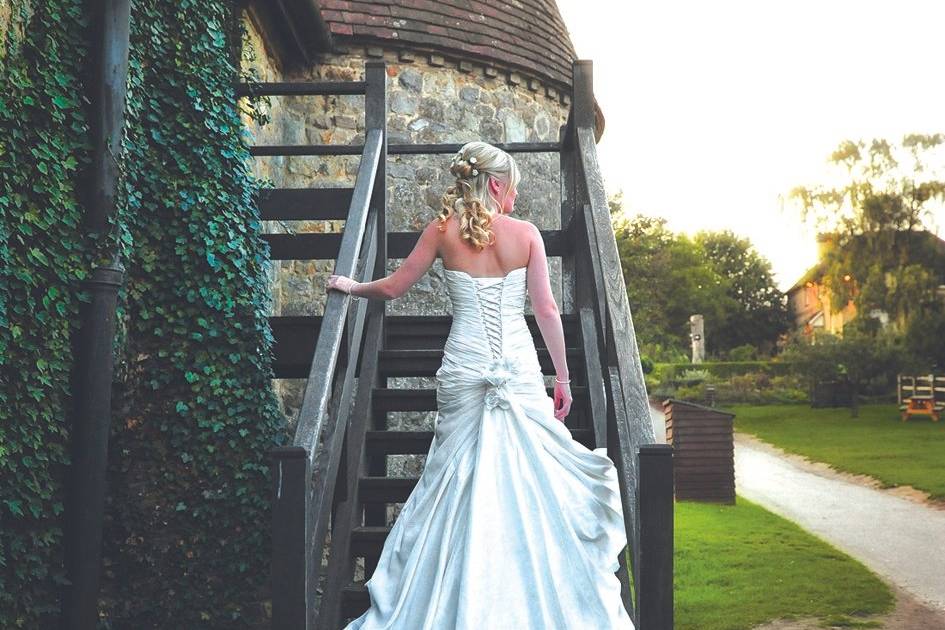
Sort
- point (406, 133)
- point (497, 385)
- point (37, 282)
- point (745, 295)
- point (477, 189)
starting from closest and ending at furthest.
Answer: point (497, 385), point (477, 189), point (37, 282), point (406, 133), point (745, 295)

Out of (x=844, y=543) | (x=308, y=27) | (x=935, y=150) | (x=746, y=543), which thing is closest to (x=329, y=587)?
(x=308, y=27)

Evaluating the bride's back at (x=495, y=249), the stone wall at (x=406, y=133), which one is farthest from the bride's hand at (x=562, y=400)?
the stone wall at (x=406, y=133)

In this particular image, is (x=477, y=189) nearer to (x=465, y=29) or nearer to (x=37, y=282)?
(x=37, y=282)

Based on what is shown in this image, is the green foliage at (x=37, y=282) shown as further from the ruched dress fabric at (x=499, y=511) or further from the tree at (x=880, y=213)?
the tree at (x=880, y=213)

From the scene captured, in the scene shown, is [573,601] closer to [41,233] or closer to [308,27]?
[41,233]

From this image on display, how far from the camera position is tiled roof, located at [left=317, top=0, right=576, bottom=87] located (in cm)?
971

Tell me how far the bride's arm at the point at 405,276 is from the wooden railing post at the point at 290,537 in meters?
0.93

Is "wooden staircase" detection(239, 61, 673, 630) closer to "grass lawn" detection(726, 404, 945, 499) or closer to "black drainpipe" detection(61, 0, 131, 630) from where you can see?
"black drainpipe" detection(61, 0, 131, 630)

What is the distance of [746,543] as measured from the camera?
11383 millimetres

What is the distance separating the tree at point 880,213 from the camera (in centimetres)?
3108

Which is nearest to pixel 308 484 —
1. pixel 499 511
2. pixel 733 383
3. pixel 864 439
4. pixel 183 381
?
pixel 499 511

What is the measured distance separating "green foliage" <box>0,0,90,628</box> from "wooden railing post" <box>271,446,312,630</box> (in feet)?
5.25

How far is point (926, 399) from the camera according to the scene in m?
25.9

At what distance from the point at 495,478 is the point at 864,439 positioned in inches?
808
